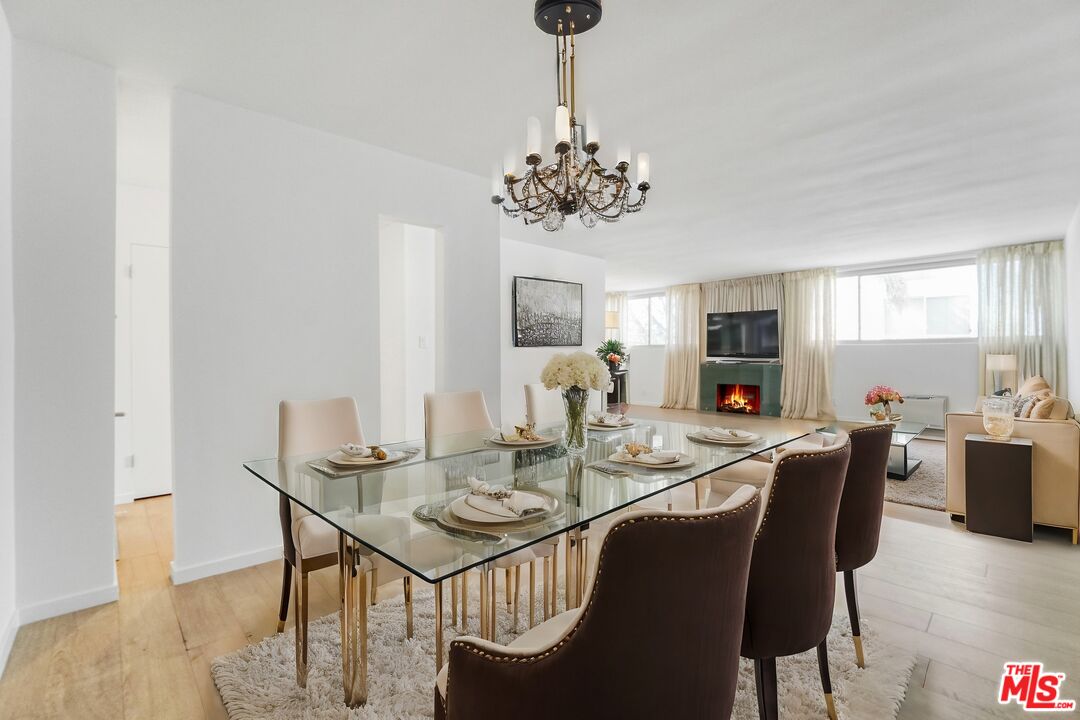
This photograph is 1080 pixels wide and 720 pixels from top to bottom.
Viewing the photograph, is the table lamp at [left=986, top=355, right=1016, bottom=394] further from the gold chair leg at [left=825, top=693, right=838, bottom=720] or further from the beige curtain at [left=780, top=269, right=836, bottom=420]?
the gold chair leg at [left=825, top=693, right=838, bottom=720]

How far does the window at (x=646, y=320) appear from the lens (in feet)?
32.7

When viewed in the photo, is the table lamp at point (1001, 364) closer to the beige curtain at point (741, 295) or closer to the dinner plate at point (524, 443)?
the beige curtain at point (741, 295)

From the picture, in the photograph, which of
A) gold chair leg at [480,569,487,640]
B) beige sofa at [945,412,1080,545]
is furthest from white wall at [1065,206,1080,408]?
gold chair leg at [480,569,487,640]

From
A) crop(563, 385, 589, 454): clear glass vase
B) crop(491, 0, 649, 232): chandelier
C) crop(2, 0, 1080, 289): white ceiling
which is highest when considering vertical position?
crop(2, 0, 1080, 289): white ceiling

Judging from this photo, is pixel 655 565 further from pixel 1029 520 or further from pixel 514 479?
pixel 1029 520

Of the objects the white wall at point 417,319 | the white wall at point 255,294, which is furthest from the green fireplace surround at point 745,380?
the white wall at point 255,294

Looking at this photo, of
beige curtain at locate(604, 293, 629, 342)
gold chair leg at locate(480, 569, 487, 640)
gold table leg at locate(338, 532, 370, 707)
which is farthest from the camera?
beige curtain at locate(604, 293, 629, 342)

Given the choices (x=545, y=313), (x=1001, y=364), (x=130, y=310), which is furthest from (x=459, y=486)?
(x=1001, y=364)

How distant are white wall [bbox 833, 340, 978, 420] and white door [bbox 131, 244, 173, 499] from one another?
8.30 meters

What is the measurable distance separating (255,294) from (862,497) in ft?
9.73

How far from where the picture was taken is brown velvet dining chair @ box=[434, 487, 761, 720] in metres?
0.79

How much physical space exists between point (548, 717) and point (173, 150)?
3000 mm

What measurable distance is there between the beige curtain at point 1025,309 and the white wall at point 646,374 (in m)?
4.66

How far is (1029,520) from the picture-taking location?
3012 millimetres
